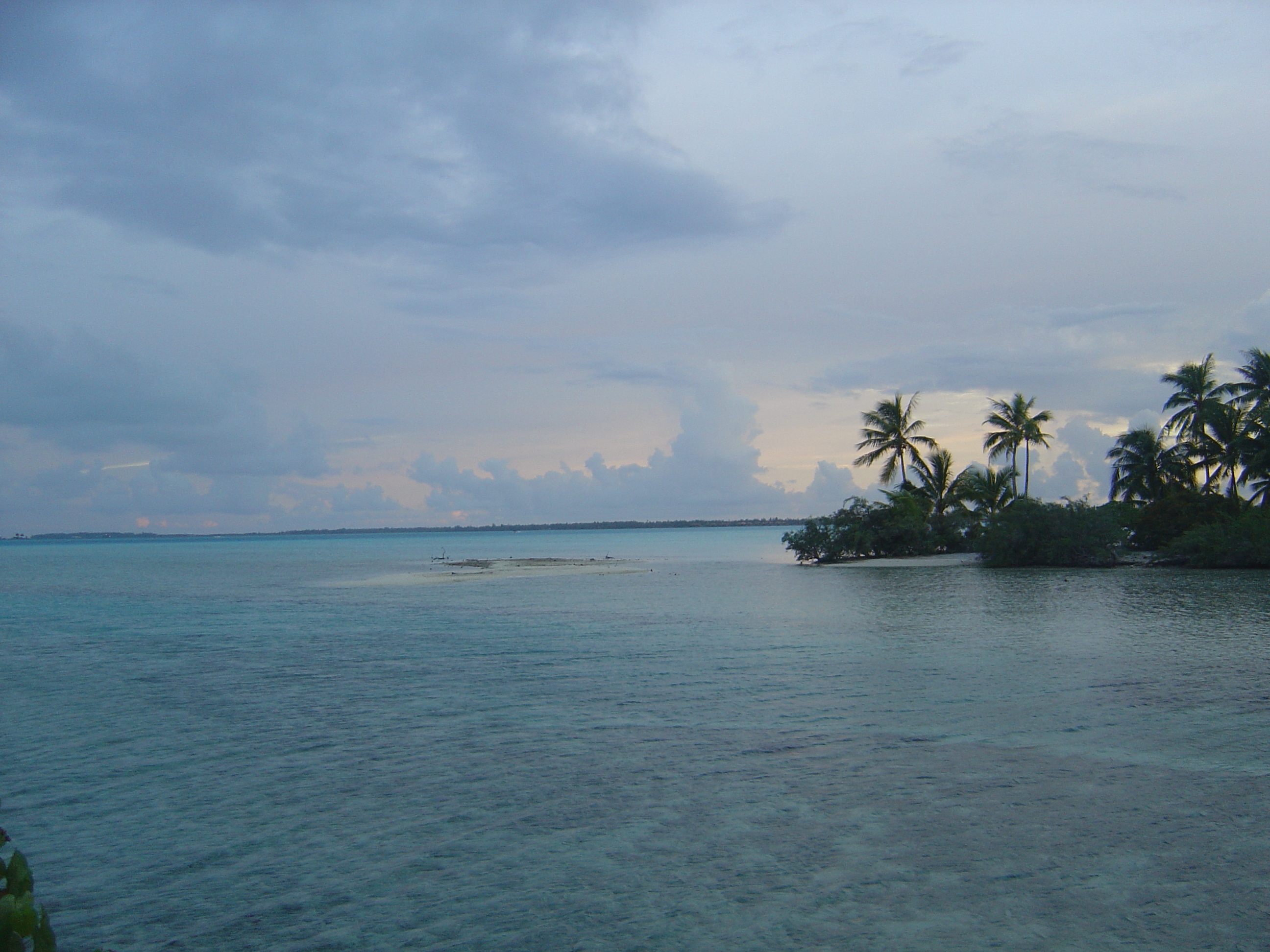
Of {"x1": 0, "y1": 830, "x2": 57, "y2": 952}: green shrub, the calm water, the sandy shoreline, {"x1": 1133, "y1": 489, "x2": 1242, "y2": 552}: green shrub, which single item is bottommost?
the sandy shoreline

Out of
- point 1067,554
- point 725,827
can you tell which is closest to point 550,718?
point 725,827

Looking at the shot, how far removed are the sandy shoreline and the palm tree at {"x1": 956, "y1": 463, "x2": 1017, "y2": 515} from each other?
2096 centimetres

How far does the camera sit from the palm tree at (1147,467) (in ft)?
152

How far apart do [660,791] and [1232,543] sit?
120 feet

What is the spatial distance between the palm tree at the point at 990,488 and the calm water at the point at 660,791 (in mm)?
34539

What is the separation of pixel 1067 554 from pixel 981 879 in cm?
3941

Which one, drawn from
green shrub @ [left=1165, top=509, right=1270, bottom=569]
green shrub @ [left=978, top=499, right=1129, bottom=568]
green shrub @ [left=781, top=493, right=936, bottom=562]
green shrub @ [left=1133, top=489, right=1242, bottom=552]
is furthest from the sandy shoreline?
green shrub @ [left=1165, top=509, right=1270, bottom=569]

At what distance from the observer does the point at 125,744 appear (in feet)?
37.7

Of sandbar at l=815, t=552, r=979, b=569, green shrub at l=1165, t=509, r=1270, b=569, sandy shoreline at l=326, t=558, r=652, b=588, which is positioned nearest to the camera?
green shrub at l=1165, t=509, r=1270, b=569

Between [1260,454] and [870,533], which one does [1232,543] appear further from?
[870,533]

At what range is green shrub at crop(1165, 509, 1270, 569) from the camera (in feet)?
117

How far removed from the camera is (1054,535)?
4212cm

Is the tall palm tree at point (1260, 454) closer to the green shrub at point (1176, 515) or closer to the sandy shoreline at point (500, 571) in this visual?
the green shrub at point (1176, 515)

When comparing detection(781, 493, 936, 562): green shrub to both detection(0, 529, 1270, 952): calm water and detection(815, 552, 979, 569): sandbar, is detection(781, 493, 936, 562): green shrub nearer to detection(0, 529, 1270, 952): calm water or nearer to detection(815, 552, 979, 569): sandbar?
detection(815, 552, 979, 569): sandbar
